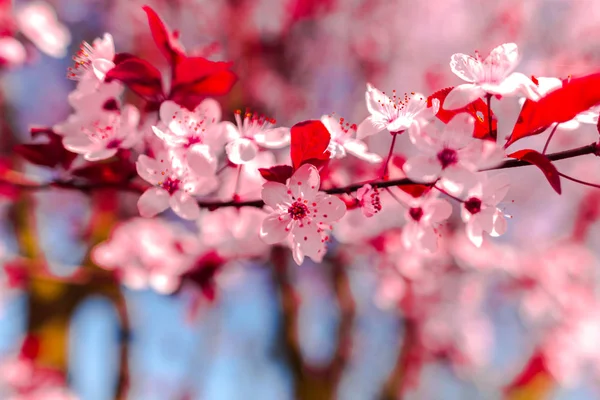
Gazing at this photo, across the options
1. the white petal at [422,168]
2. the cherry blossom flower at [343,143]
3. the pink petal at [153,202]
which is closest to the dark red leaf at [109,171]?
the pink petal at [153,202]

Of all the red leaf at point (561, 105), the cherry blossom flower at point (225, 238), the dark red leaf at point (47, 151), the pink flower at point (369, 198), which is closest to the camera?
the red leaf at point (561, 105)

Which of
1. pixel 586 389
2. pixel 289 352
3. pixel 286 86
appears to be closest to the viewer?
pixel 289 352

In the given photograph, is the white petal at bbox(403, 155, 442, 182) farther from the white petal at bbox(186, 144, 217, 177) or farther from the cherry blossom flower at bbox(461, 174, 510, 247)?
the white petal at bbox(186, 144, 217, 177)

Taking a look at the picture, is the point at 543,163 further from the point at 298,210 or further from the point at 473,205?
the point at 298,210

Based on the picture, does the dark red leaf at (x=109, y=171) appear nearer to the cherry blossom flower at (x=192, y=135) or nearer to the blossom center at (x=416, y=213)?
the cherry blossom flower at (x=192, y=135)

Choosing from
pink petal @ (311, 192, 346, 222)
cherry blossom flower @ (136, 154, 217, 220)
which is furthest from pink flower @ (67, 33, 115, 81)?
pink petal @ (311, 192, 346, 222)

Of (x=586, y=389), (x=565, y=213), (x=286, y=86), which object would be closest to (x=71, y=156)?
(x=286, y=86)

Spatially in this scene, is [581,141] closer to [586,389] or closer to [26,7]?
[586,389]
